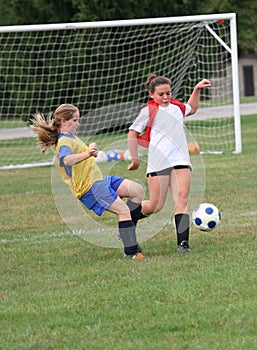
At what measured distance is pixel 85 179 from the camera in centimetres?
791

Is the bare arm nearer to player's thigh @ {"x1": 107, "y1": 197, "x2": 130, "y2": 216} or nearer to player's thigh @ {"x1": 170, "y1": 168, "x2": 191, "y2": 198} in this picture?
player's thigh @ {"x1": 107, "y1": 197, "x2": 130, "y2": 216}

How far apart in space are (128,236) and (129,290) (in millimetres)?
1511

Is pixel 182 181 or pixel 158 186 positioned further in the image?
pixel 158 186

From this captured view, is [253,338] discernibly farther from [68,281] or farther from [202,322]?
[68,281]

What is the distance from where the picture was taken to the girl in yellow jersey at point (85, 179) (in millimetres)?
7891

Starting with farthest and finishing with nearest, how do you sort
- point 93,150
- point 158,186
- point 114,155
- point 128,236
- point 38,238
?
point 114,155
point 38,238
point 158,186
point 128,236
point 93,150

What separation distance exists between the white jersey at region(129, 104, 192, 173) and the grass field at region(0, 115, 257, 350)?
80cm

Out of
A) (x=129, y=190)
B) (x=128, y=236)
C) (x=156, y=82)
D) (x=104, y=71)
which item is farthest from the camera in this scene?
(x=104, y=71)

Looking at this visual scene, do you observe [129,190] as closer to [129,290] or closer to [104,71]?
[129,290]

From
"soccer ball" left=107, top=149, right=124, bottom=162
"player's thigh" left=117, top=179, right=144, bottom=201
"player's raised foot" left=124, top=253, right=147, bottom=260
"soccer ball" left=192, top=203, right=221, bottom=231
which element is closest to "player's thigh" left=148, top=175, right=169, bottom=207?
"player's thigh" left=117, top=179, right=144, bottom=201

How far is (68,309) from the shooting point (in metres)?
6.05

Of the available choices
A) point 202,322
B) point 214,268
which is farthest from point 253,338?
point 214,268

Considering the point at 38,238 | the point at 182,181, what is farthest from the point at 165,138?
the point at 38,238

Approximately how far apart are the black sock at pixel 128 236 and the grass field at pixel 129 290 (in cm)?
15
